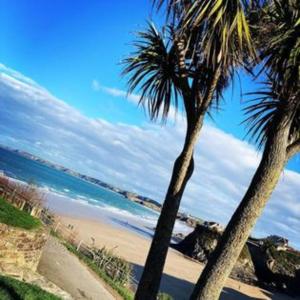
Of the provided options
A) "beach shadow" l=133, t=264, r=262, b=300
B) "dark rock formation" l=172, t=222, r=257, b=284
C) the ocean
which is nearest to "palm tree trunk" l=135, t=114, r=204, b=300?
"beach shadow" l=133, t=264, r=262, b=300

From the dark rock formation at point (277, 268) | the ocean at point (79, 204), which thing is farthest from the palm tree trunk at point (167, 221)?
the dark rock formation at point (277, 268)

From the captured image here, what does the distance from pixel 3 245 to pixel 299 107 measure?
20.2 ft

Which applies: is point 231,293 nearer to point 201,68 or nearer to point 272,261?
point 272,261

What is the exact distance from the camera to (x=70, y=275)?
13.6 meters

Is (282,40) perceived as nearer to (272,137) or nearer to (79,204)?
(272,137)

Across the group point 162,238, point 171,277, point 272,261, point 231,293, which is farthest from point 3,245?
point 272,261

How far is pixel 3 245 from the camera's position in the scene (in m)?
9.22

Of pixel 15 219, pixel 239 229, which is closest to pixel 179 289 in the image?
pixel 15 219

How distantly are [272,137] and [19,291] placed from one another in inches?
193

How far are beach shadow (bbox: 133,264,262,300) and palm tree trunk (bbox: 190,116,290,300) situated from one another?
16.4 metres

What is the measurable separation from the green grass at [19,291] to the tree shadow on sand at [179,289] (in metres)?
13.8

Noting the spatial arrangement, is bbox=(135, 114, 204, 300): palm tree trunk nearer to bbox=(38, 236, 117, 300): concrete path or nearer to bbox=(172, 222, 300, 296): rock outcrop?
bbox=(38, 236, 117, 300): concrete path

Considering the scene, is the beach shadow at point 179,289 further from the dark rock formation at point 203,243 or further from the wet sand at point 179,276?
the dark rock formation at point 203,243

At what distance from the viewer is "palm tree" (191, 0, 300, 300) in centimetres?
570
